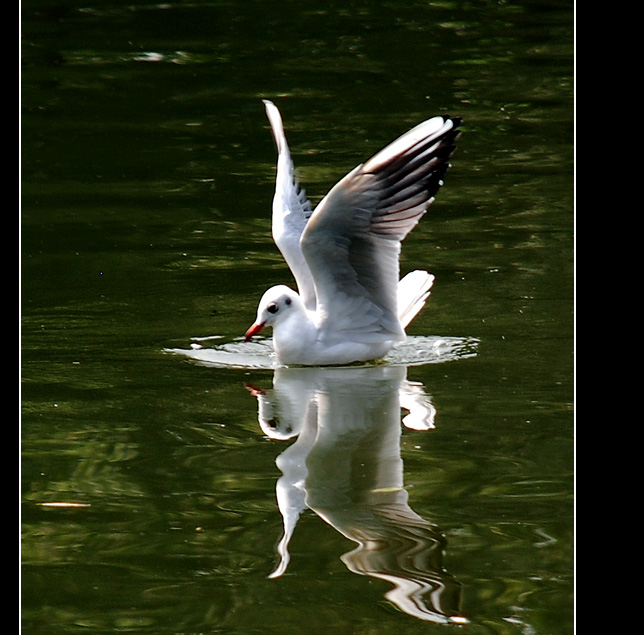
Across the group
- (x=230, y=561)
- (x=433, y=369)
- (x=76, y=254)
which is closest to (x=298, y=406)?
(x=433, y=369)

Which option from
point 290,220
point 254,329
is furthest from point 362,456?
point 290,220

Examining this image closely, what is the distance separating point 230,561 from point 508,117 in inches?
289

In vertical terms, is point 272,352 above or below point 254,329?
below

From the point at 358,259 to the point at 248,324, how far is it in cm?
102

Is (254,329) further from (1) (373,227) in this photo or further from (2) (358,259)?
(1) (373,227)

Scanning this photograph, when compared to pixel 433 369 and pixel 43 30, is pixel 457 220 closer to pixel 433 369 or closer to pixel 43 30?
pixel 433 369

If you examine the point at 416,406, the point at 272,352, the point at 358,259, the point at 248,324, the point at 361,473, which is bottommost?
the point at 361,473

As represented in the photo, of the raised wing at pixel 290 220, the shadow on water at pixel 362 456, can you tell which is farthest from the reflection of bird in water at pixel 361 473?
the raised wing at pixel 290 220

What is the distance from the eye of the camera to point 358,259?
679 centimetres

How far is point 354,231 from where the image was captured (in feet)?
21.5

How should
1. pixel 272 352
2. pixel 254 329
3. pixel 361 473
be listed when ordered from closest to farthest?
pixel 361 473 → pixel 254 329 → pixel 272 352

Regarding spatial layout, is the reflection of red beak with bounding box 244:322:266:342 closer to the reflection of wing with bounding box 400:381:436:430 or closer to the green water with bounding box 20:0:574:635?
the green water with bounding box 20:0:574:635

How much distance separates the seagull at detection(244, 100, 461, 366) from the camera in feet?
20.6

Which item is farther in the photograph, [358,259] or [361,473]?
[358,259]
